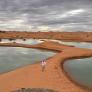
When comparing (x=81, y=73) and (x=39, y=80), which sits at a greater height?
(x=39, y=80)

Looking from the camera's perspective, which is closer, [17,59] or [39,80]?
[39,80]

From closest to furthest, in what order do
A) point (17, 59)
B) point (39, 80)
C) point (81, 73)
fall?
point (39, 80)
point (81, 73)
point (17, 59)

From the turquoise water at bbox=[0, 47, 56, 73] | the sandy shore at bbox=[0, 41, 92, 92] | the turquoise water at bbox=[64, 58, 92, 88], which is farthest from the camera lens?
the turquoise water at bbox=[0, 47, 56, 73]

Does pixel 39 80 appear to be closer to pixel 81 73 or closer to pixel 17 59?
pixel 81 73

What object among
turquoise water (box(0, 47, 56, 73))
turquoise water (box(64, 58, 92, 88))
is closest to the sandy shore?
turquoise water (box(64, 58, 92, 88))

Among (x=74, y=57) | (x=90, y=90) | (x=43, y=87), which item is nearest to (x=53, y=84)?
(x=43, y=87)

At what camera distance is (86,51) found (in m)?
54.8

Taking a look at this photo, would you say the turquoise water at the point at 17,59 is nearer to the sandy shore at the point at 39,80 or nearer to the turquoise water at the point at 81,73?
the sandy shore at the point at 39,80

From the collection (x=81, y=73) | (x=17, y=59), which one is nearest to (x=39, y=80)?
(x=81, y=73)

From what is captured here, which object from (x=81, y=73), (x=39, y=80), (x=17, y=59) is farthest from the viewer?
(x=17, y=59)

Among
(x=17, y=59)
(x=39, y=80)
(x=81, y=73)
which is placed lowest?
(x=81, y=73)

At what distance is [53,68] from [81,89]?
7787 mm

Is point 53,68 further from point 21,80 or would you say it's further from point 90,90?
point 90,90

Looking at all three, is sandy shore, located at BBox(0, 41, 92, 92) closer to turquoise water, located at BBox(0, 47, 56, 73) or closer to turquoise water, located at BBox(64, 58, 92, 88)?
turquoise water, located at BBox(64, 58, 92, 88)
